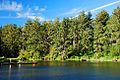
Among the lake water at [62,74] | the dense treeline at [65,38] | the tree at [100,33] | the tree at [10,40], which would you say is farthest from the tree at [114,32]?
the lake water at [62,74]

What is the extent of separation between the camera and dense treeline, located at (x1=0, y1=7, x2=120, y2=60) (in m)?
89.9

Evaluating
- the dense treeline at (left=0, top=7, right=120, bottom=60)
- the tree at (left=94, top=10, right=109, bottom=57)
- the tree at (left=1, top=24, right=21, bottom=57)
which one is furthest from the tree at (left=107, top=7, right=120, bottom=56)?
the tree at (left=1, top=24, right=21, bottom=57)

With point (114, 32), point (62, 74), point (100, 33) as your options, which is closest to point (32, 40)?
point (100, 33)

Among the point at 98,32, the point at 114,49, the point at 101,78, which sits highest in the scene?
the point at 98,32

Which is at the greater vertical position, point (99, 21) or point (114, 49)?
point (99, 21)

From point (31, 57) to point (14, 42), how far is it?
27.5ft

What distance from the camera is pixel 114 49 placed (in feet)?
283

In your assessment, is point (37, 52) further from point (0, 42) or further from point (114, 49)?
point (114, 49)

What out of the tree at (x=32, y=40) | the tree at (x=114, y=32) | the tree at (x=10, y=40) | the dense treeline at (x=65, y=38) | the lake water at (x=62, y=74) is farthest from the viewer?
the tree at (x=10, y=40)

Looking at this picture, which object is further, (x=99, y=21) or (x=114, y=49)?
(x=99, y=21)

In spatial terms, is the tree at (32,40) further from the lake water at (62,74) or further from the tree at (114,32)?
the lake water at (62,74)

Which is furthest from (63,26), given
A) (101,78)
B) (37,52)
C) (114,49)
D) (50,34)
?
(101,78)

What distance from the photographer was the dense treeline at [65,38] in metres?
89.9

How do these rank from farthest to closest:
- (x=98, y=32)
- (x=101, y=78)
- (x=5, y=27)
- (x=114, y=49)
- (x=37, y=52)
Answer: (x=5, y=27), (x=37, y=52), (x=98, y=32), (x=114, y=49), (x=101, y=78)
